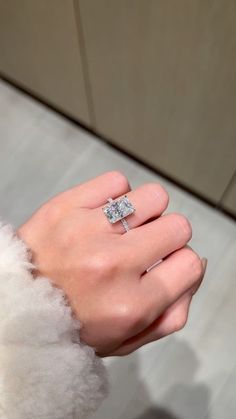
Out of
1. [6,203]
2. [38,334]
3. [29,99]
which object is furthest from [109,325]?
[29,99]

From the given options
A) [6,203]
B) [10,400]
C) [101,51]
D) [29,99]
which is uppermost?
[101,51]

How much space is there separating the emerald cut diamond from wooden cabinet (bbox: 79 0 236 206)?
26cm

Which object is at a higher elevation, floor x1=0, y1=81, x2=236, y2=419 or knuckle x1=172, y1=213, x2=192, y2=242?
knuckle x1=172, y1=213, x2=192, y2=242

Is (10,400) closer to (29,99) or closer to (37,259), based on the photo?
(37,259)

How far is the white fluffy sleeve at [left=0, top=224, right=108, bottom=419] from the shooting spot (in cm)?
36

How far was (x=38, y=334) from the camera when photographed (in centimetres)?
37

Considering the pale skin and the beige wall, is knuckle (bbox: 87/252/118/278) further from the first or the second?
the beige wall

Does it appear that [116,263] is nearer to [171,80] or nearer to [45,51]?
[171,80]

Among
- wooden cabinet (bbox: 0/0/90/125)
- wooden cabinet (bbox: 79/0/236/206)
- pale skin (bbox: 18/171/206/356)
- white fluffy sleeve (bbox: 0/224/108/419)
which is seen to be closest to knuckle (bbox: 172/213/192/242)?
pale skin (bbox: 18/171/206/356)

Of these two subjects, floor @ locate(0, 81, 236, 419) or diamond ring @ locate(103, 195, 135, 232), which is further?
floor @ locate(0, 81, 236, 419)

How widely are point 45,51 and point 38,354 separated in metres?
0.67

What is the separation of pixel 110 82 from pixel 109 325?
530 millimetres

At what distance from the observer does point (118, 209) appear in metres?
0.43

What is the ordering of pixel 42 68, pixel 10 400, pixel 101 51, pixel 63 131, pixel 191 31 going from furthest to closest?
1. pixel 63 131
2. pixel 42 68
3. pixel 101 51
4. pixel 191 31
5. pixel 10 400
